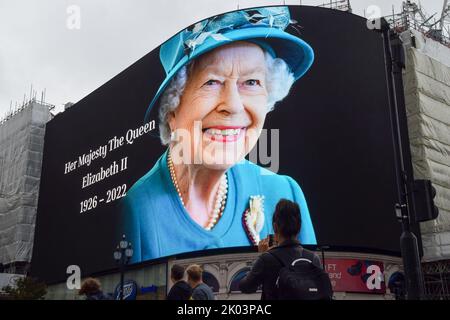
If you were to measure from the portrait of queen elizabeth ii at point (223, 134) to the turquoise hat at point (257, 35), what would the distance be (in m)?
0.06

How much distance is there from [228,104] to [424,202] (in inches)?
945

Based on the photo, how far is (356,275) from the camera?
94.5ft

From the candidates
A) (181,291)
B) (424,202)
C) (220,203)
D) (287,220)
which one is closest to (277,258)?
(287,220)

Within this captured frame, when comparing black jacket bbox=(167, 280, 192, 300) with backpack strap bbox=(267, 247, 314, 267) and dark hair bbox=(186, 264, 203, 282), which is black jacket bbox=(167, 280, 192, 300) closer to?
dark hair bbox=(186, 264, 203, 282)

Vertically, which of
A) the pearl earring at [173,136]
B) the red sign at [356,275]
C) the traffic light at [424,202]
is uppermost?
the pearl earring at [173,136]

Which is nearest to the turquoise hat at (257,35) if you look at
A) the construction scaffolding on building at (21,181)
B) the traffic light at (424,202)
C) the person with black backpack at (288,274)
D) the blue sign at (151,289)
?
the blue sign at (151,289)

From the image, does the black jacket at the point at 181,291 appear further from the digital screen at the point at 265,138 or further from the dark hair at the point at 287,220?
the digital screen at the point at 265,138

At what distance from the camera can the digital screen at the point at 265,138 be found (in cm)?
2952

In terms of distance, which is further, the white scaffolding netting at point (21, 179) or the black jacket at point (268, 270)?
the white scaffolding netting at point (21, 179)

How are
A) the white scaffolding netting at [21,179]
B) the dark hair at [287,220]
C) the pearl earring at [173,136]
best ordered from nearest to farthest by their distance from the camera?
the dark hair at [287,220], the pearl earring at [173,136], the white scaffolding netting at [21,179]

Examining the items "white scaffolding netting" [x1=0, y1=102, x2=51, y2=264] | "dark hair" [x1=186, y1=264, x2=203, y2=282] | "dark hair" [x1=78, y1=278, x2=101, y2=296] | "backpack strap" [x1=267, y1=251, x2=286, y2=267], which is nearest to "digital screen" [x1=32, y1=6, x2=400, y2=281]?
"white scaffolding netting" [x1=0, y1=102, x2=51, y2=264]

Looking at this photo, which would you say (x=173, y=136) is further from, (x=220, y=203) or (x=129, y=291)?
(x=129, y=291)

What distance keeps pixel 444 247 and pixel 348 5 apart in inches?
871
